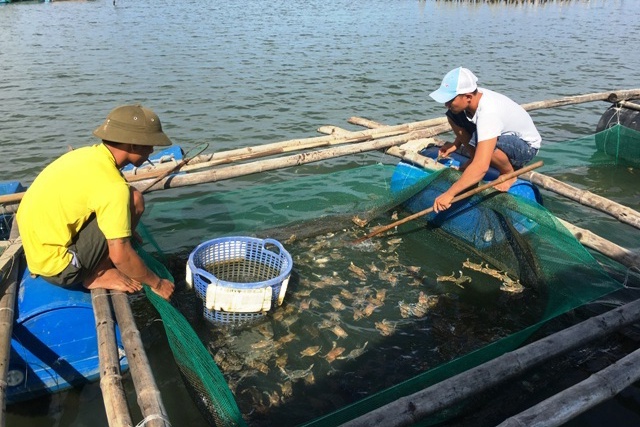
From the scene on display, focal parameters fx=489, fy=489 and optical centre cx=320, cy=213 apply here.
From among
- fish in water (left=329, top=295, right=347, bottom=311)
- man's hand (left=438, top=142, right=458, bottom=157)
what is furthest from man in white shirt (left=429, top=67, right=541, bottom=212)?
fish in water (left=329, top=295, right=347, bottom=311)

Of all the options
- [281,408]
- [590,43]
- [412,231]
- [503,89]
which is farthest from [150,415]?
[590,43]

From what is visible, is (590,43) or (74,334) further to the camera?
(590,43)

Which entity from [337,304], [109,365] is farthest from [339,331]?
[109,365]

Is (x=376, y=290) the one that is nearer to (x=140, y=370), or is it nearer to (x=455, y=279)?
(x=455, y=279)

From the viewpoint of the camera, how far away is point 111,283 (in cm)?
390

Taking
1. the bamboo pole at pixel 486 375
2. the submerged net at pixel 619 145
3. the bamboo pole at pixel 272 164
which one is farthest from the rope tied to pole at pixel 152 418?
the submerged net at pixel 619 145

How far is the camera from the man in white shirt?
5145 mm

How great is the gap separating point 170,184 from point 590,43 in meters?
22.7

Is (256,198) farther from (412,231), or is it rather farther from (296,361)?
(296,361)

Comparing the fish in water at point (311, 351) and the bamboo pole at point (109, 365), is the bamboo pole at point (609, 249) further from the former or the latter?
the bamboo pole at point (109, 365)

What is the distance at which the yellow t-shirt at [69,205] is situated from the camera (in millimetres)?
3420

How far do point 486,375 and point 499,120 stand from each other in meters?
2.95

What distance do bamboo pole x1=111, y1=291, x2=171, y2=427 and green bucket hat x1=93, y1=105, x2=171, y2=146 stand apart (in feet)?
4.03

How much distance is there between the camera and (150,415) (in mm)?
2645
